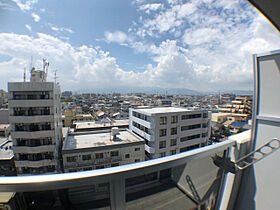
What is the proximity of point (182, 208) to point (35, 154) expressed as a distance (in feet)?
27.8

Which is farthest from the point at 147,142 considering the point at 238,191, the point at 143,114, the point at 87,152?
the point at 238,191

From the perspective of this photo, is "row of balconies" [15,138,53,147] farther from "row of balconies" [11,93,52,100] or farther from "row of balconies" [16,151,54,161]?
"row of balconies" [11,93,52,100]

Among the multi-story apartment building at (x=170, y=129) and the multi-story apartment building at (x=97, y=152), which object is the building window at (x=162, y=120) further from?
the multi-story apartment building at (x=97, y=152)

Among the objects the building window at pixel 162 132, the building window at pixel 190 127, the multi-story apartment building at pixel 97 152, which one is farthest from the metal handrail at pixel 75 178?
the building window at pixel 190 127

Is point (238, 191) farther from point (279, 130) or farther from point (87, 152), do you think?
point (87, 152)

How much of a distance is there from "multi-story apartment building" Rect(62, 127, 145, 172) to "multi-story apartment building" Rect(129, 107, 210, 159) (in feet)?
4.13

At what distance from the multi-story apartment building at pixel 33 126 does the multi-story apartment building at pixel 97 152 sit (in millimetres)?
999

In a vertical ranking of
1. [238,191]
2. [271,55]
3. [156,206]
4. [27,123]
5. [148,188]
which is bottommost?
[27,123]

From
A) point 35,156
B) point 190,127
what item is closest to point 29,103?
point 35,156

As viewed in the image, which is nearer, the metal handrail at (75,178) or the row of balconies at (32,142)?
the metal handrail at (75,178)

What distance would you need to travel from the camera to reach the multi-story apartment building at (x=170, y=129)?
8.59m

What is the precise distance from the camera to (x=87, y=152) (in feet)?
21.8

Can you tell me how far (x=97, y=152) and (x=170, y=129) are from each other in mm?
4747

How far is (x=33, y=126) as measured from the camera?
693cm
